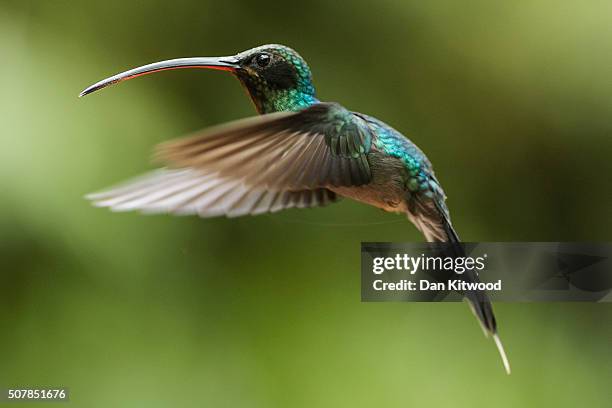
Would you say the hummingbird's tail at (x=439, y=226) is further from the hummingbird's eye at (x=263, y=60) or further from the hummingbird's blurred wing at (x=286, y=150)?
the hummingbird's eye at (x=263, y=60)

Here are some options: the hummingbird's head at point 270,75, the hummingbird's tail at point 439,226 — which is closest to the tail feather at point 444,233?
the hummingbird's tail at point 439,226

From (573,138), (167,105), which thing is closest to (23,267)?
(167,105)

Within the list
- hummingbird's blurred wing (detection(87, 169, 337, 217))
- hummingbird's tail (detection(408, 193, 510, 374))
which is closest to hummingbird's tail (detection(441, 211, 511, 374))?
hummingbird's tail (detection(408, 193, 510, 374))

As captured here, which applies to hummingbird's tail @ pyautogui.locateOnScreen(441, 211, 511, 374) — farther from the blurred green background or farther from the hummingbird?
the blurred green background

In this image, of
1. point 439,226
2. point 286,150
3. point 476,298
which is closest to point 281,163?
point 286,150

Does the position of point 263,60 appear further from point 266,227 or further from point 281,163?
point 266,227
